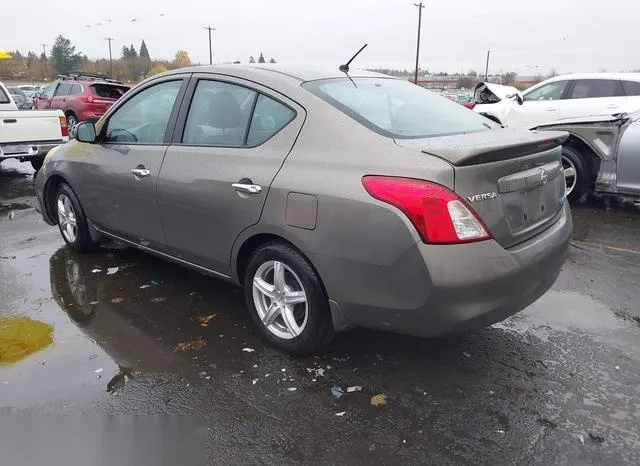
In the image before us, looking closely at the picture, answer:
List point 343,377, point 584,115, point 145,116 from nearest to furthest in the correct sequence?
1. point 343,377
2. point 145,116
3. point 584,115

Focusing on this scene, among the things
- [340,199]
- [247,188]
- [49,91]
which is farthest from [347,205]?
[49,91]

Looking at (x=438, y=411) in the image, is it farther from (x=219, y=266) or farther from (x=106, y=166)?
(x=106, y=166)

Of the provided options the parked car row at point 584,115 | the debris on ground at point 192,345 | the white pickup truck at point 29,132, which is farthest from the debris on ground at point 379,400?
the white pickup truck at point 29,132

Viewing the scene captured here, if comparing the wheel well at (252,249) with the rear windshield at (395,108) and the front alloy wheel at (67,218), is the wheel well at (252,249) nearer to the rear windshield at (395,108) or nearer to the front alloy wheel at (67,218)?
the rear windshield at (395,108)

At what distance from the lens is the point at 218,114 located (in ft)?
12.0

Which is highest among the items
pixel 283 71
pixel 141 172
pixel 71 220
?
pixel 283 71

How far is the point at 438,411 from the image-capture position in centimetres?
280

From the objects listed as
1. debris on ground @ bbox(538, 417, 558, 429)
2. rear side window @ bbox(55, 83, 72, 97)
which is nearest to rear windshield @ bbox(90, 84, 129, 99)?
rear side window @ bbox(55, 83, 72, 97)

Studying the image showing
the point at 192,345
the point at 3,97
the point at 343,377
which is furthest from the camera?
the point at 3,97

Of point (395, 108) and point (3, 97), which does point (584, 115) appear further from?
point (3, 97)

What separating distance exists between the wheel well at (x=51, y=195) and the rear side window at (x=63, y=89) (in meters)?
12.7

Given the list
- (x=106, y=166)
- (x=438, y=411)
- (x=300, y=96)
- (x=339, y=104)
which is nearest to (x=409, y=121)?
(x=339, y=104)

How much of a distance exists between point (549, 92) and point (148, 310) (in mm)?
8887

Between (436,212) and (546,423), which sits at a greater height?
(436,212)
